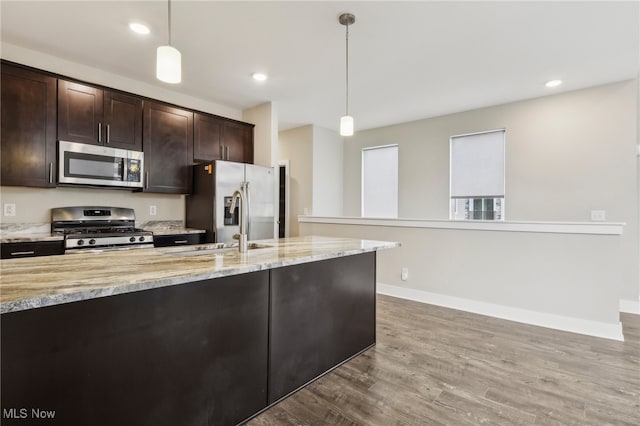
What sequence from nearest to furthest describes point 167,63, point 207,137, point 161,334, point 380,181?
point 161,334 → point 167,63 → point 207,137 → point 380,181

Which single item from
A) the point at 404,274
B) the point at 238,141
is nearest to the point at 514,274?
the point at 404,274

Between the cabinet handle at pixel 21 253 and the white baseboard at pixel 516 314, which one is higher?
the cabinet handle at pixel 21 253

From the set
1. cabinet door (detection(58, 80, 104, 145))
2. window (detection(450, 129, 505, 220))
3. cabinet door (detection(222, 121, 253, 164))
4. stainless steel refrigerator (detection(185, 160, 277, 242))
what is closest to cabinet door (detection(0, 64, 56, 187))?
cabinet door (detection(58, 80, 104, 145))

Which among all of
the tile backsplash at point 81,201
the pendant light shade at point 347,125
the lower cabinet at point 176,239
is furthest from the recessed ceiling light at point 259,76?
the lower cabinet at point 176,239

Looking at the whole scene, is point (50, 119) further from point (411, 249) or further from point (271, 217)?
point (411, 249)

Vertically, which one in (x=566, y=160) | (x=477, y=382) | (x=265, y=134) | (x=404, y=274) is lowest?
(x=477, y=382)

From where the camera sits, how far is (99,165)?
3225 mm

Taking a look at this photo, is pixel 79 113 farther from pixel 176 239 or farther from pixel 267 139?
pixel 267 139

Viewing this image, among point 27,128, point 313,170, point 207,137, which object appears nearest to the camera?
point 27,128

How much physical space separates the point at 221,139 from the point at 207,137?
201 mm

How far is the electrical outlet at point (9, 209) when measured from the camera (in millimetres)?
2950

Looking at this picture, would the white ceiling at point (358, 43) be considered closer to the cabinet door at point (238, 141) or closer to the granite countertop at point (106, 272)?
the cabinet door at point (238, 141)

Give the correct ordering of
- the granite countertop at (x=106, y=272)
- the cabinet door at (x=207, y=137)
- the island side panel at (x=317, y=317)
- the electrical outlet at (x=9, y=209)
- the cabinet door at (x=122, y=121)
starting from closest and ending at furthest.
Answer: the granite countertop at (x=106, y=272) < the island side panel at (x=317, y=317) < the electrical outlet at (x=9, y=209) < the cabinet door at (x=122, y=121) < the cabinet door at (x=207, y=137)

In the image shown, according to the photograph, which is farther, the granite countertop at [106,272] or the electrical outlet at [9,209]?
the electrical outlet at [9,209]
